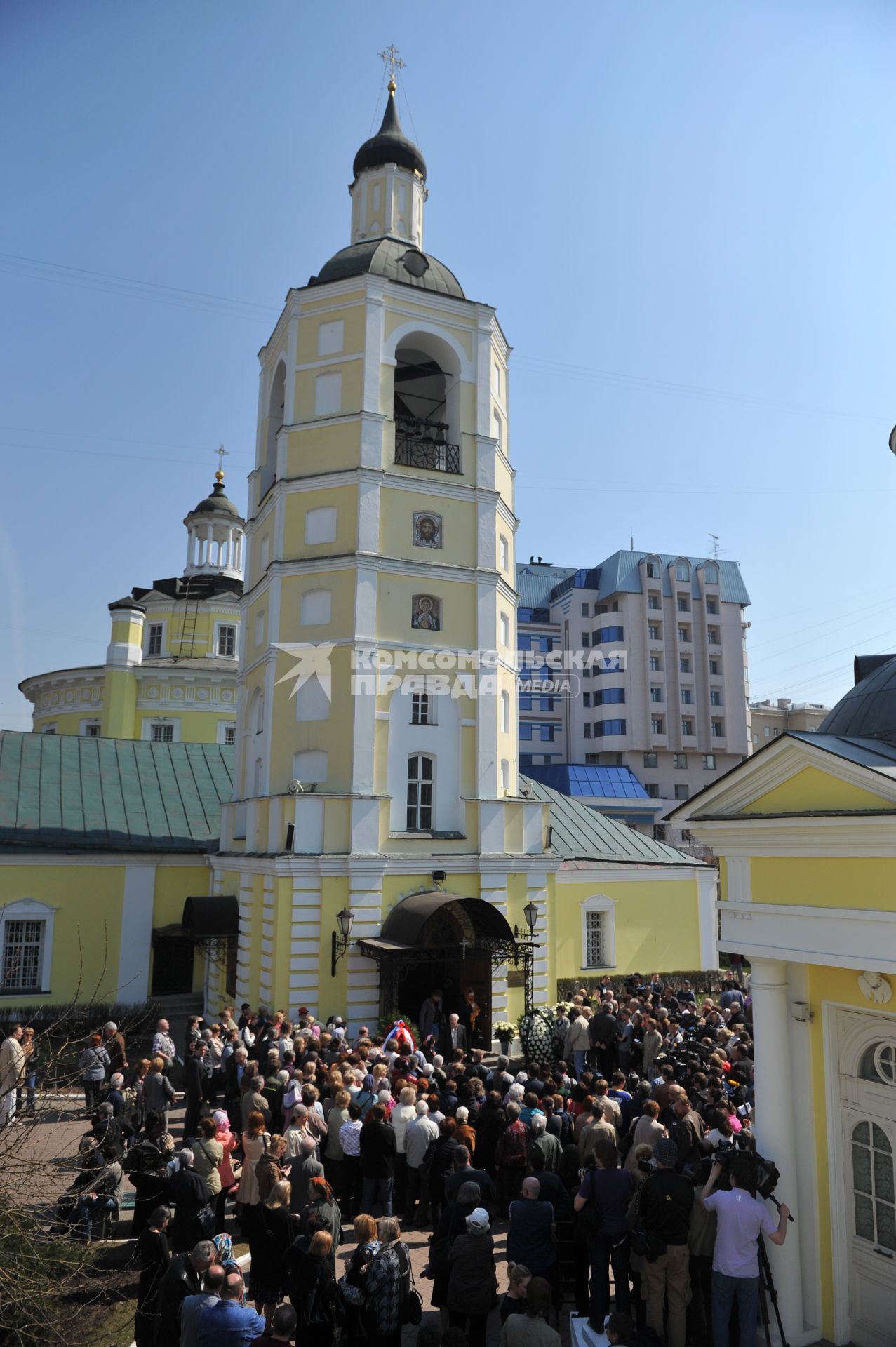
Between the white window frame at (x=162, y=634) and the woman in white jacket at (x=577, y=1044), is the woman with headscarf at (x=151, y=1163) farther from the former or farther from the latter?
the white window frame at (x=162, y=634)

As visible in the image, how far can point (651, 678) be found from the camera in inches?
2410

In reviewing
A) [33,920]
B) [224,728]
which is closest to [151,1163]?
[33,920]

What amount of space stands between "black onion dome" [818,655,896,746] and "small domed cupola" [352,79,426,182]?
845 inches

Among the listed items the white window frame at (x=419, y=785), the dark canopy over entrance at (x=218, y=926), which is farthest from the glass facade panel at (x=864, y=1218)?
the dark canopy over entrance at (x=218, y=926)

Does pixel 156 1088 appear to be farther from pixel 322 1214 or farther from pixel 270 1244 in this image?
pixel 322 1214

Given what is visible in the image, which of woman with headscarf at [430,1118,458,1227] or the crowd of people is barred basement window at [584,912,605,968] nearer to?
the crowd of people

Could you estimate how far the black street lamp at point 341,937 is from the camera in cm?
1853

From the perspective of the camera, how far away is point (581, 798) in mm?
55344

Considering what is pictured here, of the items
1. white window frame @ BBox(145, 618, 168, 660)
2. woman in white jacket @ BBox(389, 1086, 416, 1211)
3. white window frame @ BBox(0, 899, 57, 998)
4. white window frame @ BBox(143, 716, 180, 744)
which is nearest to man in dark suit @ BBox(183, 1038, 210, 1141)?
woman in white jacket @ BBox(389, 1086, 416, 1211)

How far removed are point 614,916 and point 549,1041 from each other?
8.00 m

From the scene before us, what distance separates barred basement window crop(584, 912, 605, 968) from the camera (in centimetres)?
2492

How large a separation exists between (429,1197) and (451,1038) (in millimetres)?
6055

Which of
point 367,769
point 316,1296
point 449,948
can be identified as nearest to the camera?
point 316,1296

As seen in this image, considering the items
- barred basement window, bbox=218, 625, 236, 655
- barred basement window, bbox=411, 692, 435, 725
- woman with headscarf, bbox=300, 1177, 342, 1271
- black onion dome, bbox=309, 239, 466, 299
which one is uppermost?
black onion dome, bbox=309, 239, 466, 299
